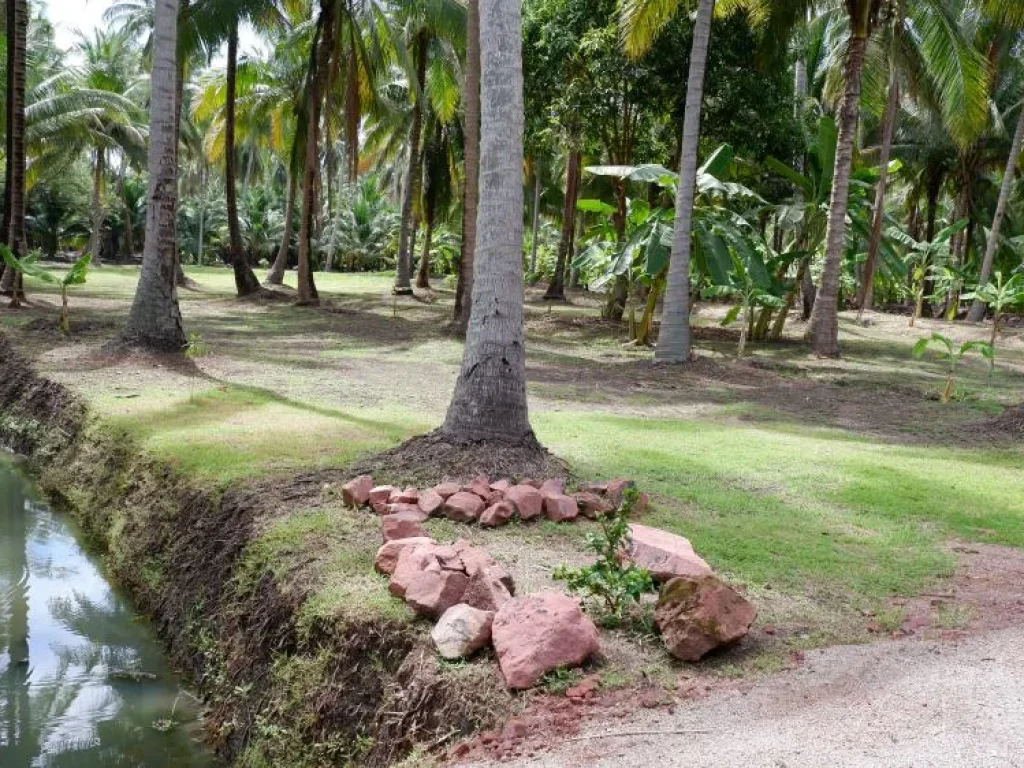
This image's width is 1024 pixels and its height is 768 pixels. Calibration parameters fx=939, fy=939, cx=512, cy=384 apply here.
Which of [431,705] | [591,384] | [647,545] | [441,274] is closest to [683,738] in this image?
[431,705]

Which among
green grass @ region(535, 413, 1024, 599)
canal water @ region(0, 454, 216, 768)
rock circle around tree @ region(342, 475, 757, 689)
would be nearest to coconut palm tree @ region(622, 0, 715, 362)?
green grass @ region(535, 413, 1024, 599)

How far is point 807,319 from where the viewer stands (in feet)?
85.0

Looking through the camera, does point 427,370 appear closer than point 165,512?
No

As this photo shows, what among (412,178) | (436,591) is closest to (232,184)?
(412,178)

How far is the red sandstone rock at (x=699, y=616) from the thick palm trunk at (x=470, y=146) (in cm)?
1245

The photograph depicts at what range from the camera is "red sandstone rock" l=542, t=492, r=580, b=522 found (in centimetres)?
654

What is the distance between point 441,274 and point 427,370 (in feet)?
100

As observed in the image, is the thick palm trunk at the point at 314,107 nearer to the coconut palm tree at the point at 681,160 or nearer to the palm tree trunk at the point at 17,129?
the palm tree trunk at the point at 17,129

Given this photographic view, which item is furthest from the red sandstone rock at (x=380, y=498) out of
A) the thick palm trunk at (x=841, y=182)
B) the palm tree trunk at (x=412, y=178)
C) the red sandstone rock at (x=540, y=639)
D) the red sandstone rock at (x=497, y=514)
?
the palm tree trunk at (x=412, y=178)

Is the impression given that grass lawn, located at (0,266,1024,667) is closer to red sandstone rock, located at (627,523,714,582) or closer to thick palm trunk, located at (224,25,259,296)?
red sandstone rock, located at (627,523,714,582)

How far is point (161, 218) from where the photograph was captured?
13891 millimetres

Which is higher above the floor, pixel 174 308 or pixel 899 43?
pixel 899 43

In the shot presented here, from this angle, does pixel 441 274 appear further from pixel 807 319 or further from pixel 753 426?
pixel 753 426

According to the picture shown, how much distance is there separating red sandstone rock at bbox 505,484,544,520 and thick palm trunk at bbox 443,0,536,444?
102 centimetres
